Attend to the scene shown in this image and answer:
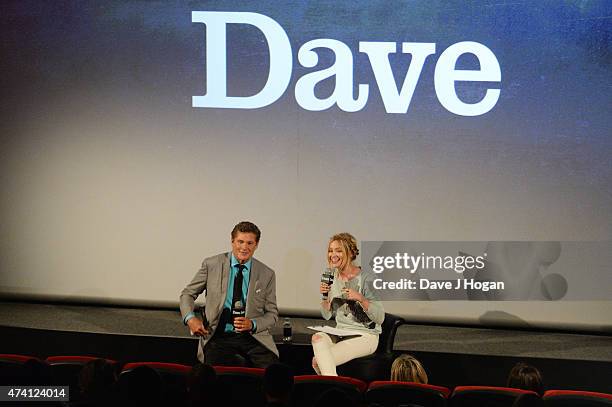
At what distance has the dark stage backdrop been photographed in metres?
7.10

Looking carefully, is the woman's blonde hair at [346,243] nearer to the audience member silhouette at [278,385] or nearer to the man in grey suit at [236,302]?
the man in grey suit at [236,302]

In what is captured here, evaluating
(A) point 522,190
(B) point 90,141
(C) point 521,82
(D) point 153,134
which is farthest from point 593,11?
(B) point 90,141

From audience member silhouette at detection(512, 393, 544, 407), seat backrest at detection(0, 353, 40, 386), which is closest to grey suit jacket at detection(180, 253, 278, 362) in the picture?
seat backrest at detection(0, 353, 40, 386)

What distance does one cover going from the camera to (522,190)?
23.5 feet

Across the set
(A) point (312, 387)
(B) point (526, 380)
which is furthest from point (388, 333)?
(A) point (312, 387)

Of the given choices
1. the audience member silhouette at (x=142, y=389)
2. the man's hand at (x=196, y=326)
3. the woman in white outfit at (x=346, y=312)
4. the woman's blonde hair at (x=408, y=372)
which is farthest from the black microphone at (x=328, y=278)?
the audience member silhouette at (x=142, y=389)

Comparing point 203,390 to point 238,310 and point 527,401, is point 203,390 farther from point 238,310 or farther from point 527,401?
point 238,310

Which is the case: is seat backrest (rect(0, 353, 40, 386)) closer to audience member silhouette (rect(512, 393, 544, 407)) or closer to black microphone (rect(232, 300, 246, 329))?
black microphone (rect(232, 300, 246, 329))

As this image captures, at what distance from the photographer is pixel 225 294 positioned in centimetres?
532

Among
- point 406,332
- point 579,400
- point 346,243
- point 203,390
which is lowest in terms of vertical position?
point 579,400

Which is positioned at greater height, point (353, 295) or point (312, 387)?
point (353, 295)

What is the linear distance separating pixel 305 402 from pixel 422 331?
3.57 meters

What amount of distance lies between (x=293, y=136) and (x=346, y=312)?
2.21 meters

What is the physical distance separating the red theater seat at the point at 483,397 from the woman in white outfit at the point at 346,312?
1.71 metres
